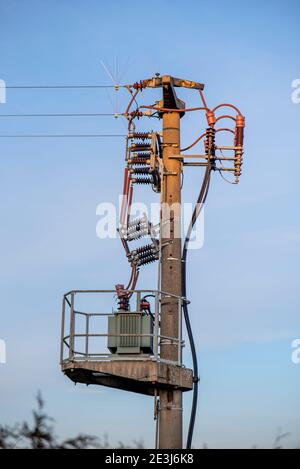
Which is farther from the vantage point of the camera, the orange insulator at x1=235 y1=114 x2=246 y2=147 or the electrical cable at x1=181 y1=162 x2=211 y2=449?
the orange insulator at x1=235 y1=114 x2=246 y2=147

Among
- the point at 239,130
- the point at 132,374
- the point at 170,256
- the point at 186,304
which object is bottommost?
the point at 132,374

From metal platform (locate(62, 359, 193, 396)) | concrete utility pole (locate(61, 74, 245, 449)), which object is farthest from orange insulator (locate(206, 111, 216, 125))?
metal platform (locate(62, 359, 193, 396))

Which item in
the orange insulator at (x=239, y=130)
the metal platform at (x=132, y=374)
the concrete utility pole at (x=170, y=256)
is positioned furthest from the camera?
the orange insulator at (x=239, y=130)

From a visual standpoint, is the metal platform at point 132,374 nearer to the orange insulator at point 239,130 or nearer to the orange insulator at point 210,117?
the orange insulator at point 239,130

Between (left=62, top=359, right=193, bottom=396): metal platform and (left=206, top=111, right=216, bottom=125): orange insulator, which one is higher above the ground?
(left=206, top=111, right=216, bottom=125): orange insulator

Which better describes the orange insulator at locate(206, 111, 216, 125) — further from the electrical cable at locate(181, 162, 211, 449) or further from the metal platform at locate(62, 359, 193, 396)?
the metal platform at locate(62, 359, 193, 396)

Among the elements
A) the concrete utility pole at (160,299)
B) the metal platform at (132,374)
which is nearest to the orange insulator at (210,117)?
the concrete utility pole at (160,299)

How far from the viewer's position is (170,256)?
23.9 metres

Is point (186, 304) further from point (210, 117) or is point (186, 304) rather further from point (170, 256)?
point (210, 117)

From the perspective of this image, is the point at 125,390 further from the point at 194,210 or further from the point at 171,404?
the point at 194,210

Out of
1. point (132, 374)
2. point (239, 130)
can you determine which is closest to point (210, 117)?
point (239, 130)

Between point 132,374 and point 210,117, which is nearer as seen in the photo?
point 132,374

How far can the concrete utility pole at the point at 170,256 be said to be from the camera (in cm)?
2248

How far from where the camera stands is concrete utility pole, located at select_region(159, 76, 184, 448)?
2248 cm
